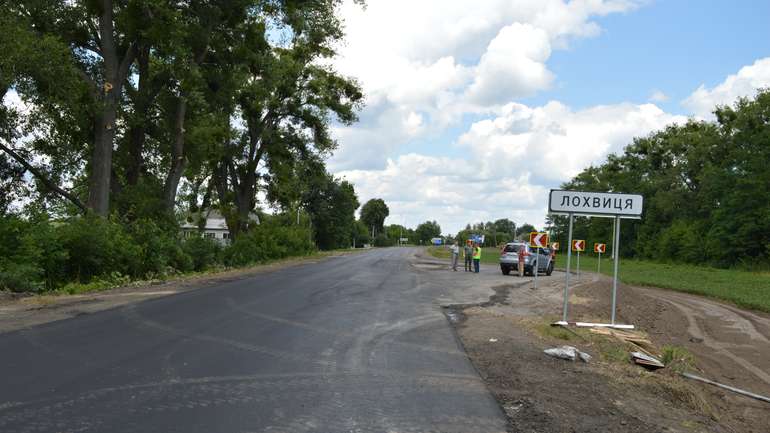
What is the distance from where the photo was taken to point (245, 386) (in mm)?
6496

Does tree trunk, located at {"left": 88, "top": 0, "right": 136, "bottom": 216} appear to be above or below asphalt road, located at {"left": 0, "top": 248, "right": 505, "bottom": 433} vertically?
above

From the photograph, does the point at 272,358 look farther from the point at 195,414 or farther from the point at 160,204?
the point at 160,204

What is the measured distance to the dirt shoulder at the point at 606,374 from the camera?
242 inches

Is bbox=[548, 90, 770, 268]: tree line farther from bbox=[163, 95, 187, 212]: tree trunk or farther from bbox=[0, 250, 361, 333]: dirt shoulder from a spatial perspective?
bbox=[0, 250, 361, 333]: dirt shoulder

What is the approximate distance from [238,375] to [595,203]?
26.7 ft

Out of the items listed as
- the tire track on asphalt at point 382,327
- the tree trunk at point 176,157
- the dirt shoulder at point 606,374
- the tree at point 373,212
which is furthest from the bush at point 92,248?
the tree at point 373,212

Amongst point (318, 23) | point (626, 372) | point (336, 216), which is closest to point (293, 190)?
point (318, 23)

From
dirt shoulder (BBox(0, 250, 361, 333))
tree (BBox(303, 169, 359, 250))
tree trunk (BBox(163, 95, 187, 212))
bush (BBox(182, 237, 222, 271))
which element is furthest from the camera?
tree (BBox(303, 169, 359, 250))

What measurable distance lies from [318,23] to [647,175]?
6032 cm

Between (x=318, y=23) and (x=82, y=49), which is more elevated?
(x=318, y=23)

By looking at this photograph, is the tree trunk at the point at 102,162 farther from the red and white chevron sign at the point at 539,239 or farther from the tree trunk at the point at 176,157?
the red and white chevron sign at the point at 539,239

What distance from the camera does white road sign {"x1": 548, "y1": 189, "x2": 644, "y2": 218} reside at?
12398 millimetres

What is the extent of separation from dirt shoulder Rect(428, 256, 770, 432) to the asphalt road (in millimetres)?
494

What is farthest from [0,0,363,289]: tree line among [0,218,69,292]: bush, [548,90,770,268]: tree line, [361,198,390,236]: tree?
[361,198,390,236]: tree
